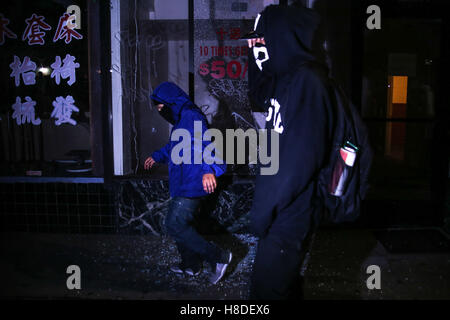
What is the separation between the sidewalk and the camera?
3.36m

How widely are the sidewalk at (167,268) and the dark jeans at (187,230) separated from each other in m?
0.35

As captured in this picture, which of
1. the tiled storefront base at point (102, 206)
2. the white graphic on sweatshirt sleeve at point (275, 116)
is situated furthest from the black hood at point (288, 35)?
the tiled storefront base at point (102, 206)

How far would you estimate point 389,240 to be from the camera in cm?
463

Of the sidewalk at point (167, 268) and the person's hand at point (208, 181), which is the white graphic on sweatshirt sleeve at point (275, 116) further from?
the sidewalk at point (167, 268)

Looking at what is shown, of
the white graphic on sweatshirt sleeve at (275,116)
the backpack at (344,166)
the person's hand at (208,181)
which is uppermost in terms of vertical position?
the white graphic on sweatshirt sleeve at (275,116)

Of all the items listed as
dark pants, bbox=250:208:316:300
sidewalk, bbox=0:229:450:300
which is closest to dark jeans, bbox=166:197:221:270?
sidewalk, bbox=0:229:450:300

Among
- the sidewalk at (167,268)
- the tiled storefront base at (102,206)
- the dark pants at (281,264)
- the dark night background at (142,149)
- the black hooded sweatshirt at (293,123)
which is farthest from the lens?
the tiled storefront base at (102,206)

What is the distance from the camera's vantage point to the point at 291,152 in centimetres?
195

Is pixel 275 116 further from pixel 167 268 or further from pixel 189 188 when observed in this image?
pixel 167 268

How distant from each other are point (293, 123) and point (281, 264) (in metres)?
0.83

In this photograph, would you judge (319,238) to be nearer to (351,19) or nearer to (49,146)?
(351,19)

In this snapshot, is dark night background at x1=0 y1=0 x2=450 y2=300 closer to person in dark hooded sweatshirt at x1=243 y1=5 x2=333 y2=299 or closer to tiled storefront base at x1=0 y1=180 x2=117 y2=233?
tiled storefront base at x1=0 y1=180 x2=117 y2=233

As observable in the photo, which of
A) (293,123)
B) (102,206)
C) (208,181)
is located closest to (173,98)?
(208,181)

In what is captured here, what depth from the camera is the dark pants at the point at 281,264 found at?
6.83ft
